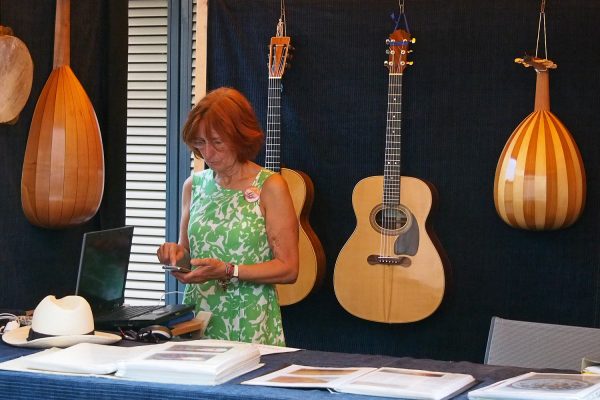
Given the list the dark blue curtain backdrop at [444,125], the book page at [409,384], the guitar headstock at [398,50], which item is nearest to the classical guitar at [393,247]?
the guitar headstock at [398,50]

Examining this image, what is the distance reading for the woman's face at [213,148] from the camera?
3.17m

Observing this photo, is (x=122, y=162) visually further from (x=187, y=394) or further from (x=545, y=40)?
(x=187, y=394)

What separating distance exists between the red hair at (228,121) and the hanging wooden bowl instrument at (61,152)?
649 mm

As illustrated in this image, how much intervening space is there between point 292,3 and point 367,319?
58.7 inches

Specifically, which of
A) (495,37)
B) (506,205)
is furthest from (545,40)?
(506,205)

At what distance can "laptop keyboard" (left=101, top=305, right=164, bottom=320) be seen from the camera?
295cm

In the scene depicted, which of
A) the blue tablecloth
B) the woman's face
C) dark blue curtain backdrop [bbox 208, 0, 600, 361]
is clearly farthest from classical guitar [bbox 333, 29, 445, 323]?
the blue tablecloth

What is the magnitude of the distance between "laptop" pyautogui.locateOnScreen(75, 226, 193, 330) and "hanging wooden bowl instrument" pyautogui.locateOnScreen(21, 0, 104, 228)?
0.62m

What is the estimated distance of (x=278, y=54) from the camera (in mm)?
4516

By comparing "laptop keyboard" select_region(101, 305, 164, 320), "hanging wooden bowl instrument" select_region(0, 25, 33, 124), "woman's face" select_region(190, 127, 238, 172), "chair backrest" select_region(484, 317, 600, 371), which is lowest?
"chair backrest" select_region(484, 317, 600, 371)

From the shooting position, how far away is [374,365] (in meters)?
2.50

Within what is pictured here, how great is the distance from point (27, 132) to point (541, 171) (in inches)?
78.8

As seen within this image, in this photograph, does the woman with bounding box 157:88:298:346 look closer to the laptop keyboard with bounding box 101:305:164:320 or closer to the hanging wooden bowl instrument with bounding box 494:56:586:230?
the laptop keyboard with bounding box 101:305:164:320

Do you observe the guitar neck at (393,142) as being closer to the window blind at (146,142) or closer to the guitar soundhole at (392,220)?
the guitar soundhole at (392,220)
